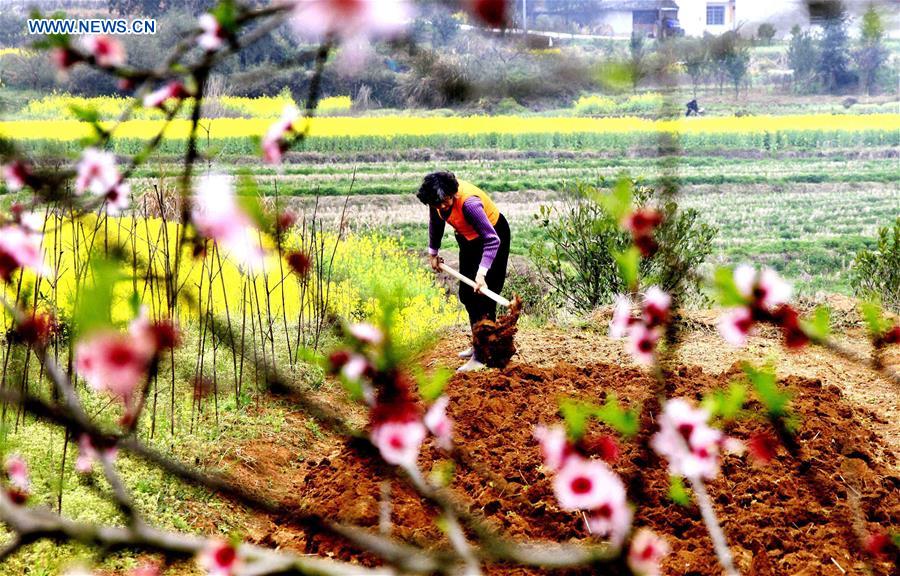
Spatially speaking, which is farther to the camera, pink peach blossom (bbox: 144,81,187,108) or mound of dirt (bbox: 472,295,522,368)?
mound of dirt (bbox: 472,295,522,368)

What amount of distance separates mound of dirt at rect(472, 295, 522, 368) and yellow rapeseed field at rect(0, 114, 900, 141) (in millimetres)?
24148

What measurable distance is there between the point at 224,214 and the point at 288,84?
32.7 meters

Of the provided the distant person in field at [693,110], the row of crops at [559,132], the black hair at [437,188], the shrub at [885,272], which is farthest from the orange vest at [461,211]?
the distant person in field at [693,110]

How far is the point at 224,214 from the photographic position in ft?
2.21

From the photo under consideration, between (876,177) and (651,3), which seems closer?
(651,3)

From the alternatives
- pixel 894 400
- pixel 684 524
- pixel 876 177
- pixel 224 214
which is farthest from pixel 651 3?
pixel 876 177

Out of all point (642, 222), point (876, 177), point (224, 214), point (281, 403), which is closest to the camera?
point (224, 214)

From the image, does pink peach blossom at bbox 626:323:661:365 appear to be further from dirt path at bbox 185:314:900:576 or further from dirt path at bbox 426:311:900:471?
dirt path at bbox 426:311:900:471

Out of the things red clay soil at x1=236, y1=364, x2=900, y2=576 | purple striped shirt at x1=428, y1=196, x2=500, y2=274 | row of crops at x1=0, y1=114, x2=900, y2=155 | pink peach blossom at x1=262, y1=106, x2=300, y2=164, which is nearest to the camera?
pink peach blossom at x1=262, y1=106, x2=300, y2=164

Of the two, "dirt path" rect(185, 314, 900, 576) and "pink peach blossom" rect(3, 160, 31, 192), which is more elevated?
"pink peach blossom" rect(3, 160, 31, 192)

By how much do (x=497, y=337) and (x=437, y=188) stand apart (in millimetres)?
1098

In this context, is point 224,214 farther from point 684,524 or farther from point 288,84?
point 288,84

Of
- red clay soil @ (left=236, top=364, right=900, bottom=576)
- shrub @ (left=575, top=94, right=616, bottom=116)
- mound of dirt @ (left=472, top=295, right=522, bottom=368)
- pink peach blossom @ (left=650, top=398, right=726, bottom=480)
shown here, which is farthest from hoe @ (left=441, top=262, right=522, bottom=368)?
shrub @ (left=575, top=94, right=616, bottom=116)

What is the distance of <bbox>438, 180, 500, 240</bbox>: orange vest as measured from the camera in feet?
18.7
